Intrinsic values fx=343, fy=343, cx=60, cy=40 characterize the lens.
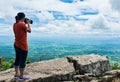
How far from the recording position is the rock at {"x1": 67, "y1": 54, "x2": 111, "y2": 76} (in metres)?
17.3

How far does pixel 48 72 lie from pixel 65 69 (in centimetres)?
93

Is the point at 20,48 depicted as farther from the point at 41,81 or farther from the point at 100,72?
the point at 100,72

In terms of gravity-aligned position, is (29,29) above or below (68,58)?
above

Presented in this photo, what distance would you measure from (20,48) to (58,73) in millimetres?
2448

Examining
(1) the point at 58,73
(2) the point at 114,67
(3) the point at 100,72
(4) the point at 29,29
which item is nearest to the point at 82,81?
(1) the point at 58,73

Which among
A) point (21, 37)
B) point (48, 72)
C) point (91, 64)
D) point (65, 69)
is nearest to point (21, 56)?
point (21, 37)

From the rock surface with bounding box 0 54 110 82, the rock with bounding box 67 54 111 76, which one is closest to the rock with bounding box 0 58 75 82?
the rock surface with bounding box 0 54 110 82

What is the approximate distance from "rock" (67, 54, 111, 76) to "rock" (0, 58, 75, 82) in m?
0.41

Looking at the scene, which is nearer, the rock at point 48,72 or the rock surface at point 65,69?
the rock at point 48,72

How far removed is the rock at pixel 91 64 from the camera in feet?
56.9

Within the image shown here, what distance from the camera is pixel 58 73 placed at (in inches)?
637

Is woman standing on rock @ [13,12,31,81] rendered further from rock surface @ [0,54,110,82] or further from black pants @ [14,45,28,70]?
rock surface @ [0,54,110,82]

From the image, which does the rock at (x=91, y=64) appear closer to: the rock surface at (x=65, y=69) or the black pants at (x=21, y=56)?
the rock surface at (x=65, y=69)

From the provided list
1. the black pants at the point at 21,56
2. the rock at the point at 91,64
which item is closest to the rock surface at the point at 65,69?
the rock at the point at 91,64
